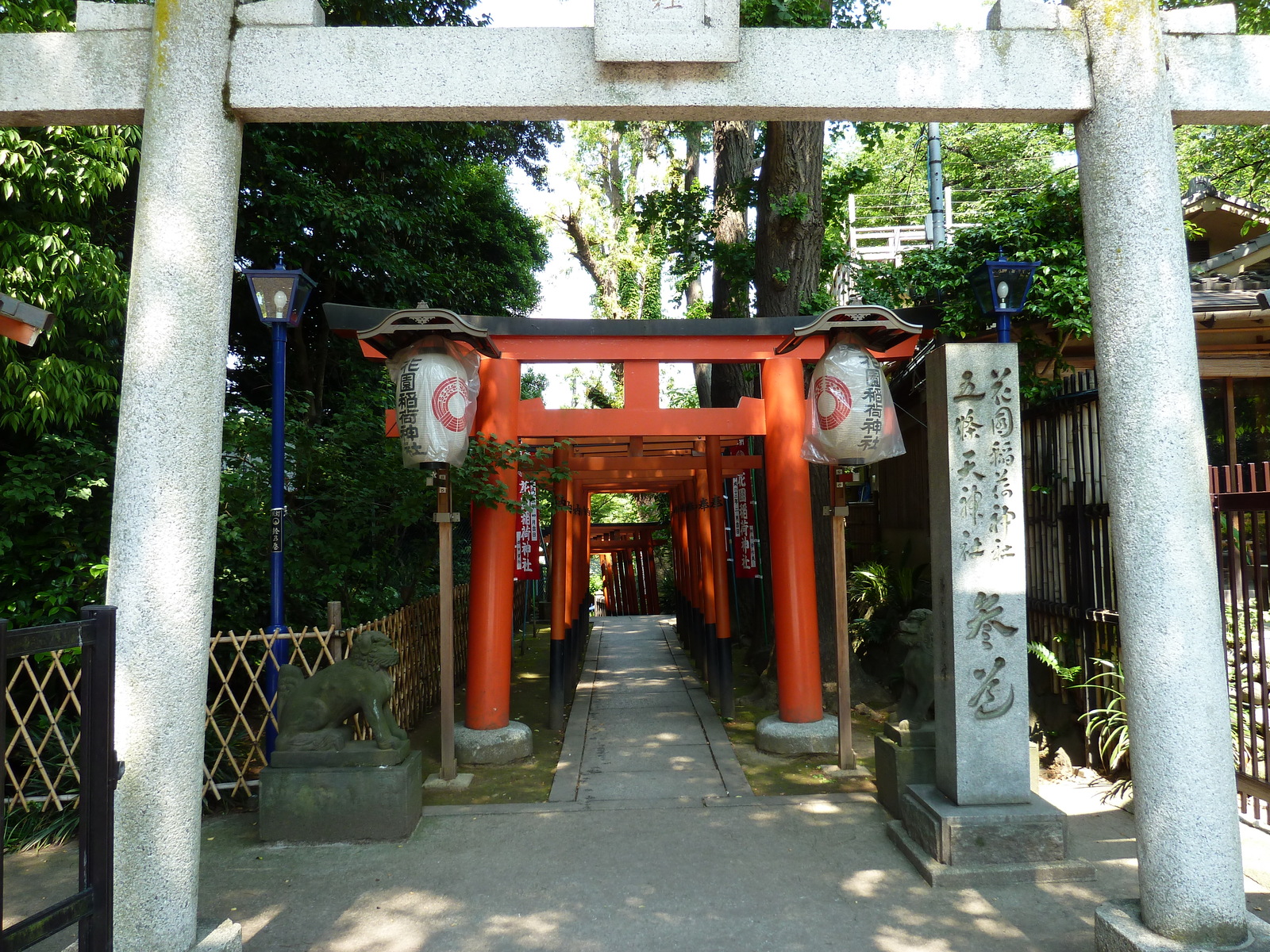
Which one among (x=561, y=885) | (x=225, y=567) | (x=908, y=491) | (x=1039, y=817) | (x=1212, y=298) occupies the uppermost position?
(x=1212, y=298)

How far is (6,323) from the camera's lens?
3670 mm

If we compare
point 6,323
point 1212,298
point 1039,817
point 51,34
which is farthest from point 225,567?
point 1212,298

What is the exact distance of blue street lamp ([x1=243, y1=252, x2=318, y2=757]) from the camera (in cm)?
618

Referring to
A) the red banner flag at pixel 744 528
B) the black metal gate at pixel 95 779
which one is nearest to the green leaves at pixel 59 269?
the black metal gate at pixel 95 779

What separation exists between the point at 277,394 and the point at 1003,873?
5771mm

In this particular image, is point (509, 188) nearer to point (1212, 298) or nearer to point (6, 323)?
point (1212, 298)

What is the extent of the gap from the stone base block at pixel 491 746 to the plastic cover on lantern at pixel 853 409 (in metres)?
3.60

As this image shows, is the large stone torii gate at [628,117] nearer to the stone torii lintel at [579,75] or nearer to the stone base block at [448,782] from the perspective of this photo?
the stone torii lintel at [579,75]

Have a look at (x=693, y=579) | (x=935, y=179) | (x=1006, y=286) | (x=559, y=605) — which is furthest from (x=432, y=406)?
(x=935, y=179)

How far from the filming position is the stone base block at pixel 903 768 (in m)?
5.36

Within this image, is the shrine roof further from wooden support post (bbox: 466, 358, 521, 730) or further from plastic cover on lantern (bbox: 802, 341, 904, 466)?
plastic cover on lantern (bbox: 802, 341, 904, 466)

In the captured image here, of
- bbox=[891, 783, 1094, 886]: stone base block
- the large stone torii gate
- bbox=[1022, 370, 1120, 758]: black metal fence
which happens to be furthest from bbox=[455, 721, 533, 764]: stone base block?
bbox=[1022, 370, 1120, 758]: black metal fence

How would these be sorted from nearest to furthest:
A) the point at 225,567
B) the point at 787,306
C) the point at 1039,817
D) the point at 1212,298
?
the point at 1039,817, the point at 1212,298, the point at 225,567, the point at 787,306

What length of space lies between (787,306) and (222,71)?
710 cm
